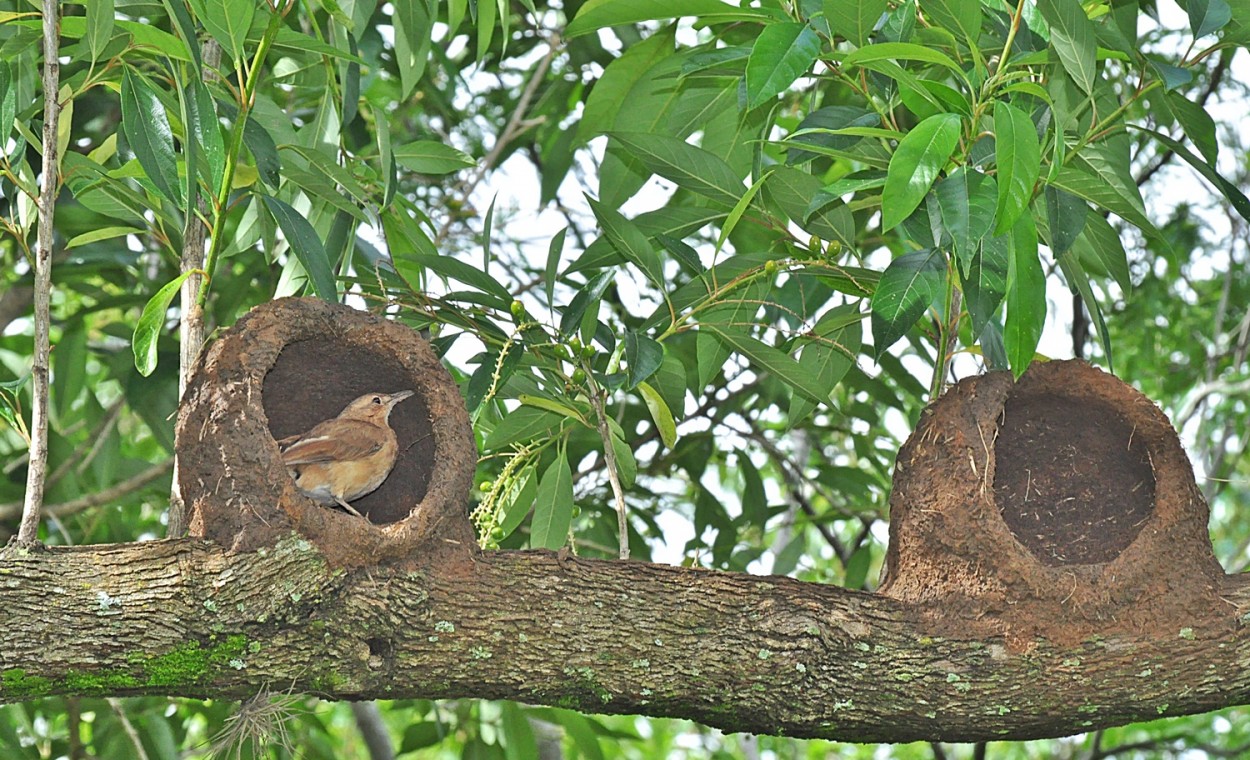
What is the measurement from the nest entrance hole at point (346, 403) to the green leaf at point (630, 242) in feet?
2.50

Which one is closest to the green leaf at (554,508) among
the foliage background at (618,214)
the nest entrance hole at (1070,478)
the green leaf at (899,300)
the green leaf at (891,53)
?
the foliage background at (618,214)

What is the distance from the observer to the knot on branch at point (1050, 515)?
335cm

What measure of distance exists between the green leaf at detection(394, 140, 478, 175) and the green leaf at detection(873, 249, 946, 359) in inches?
53.7

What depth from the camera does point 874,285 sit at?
12.2ft

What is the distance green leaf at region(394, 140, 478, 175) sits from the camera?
A: 3.98 meters

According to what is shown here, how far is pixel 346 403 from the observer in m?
3.96

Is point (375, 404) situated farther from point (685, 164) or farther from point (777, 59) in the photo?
point (777, 59)

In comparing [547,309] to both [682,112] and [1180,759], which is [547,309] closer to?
[682,112]

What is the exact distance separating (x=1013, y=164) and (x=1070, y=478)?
159cm

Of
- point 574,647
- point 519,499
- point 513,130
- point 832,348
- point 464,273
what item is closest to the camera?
point 574,647

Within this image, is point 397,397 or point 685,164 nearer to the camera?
point 685,164

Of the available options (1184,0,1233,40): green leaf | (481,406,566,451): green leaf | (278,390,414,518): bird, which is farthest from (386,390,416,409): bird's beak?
(1184,0,1233,40): green leaf

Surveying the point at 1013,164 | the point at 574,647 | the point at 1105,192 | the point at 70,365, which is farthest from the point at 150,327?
the point at 70,365

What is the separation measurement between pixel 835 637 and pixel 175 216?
6.86ft
